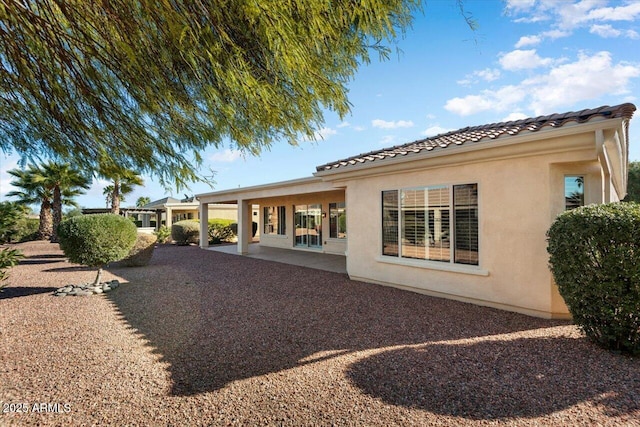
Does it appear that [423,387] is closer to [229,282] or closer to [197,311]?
[197,311]

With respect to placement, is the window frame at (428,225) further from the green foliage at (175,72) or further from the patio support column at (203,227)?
the patio support column at (203,227)

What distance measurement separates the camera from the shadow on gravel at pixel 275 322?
454cm

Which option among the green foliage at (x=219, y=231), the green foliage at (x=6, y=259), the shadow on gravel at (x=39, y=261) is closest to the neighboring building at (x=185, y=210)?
the green foliage at (x=219, y=231)

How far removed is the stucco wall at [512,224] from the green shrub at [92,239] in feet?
29.7

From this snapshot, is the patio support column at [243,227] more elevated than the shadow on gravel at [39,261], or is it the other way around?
the patio support column at [243,227]

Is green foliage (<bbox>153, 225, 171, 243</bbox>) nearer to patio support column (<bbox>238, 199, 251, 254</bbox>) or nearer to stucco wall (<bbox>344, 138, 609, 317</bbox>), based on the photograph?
patio support column (<bbox>238, 199, 251, 254</bbox>)

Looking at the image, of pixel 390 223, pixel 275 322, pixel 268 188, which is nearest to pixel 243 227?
pixel 268 188

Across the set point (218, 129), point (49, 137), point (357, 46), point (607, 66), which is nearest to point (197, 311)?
point (49, 137)

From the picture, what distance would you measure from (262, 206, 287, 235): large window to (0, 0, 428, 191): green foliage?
16.8 m

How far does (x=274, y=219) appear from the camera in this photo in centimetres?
2219

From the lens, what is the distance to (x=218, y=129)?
399cm

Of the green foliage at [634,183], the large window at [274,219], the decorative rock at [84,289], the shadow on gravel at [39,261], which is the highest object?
the green foliage at [634,183]

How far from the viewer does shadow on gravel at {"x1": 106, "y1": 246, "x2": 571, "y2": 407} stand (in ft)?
14.9

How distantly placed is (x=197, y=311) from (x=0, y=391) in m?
3.60
